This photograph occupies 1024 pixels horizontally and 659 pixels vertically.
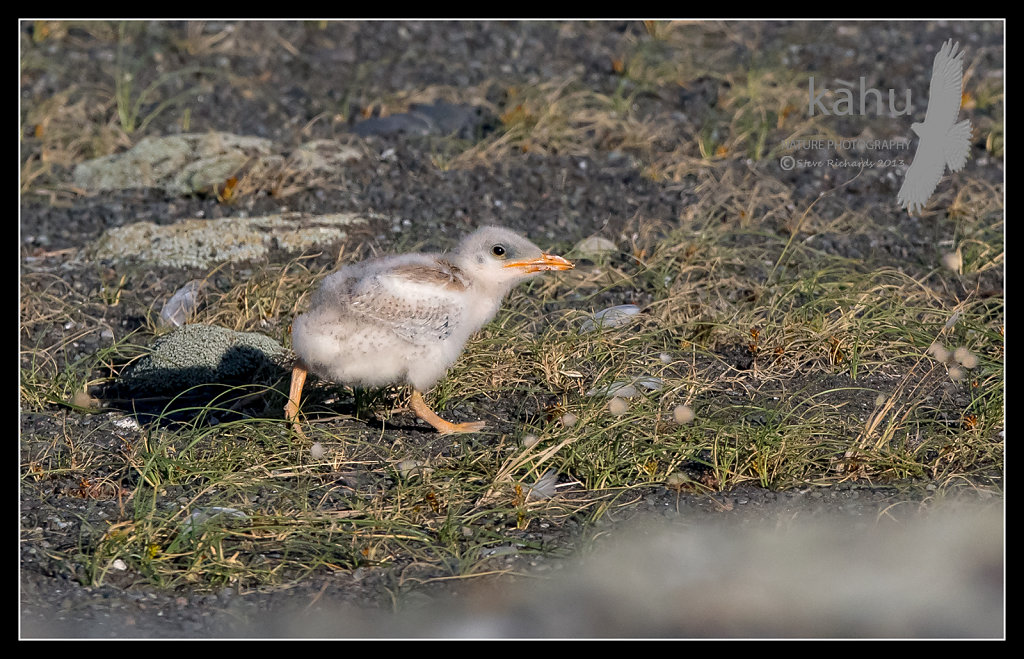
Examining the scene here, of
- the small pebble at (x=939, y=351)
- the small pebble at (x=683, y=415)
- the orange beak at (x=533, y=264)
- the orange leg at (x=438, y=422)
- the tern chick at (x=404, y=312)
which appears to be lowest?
the orange leg at (x=438, y=422)

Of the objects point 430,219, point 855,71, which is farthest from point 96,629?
point 855,71

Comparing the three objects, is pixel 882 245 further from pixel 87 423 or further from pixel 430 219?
pixel 87 423

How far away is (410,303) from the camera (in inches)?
Answer: 165

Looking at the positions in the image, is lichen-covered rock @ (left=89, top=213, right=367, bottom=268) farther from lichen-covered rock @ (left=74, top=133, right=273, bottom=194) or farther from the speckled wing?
the speckled wing

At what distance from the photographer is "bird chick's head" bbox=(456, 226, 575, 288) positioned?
4367 millimetres

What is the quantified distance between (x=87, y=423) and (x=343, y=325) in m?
1.26

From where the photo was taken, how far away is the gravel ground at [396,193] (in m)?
3.56

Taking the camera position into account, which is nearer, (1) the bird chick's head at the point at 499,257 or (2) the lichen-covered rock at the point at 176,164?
(1) the bird chick's head at the point at 499,257

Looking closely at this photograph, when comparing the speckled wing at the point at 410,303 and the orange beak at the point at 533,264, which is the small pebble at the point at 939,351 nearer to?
the orange beak at the point at 533,264

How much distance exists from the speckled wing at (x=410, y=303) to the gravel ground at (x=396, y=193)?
881mm

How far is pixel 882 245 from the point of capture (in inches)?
248

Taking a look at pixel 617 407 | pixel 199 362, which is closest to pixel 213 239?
pixel 199 362

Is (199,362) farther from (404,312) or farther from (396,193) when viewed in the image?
(396,193)

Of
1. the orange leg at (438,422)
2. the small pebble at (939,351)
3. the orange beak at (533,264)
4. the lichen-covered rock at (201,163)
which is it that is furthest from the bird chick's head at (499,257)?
the lichen-covered rock at (201,163)
